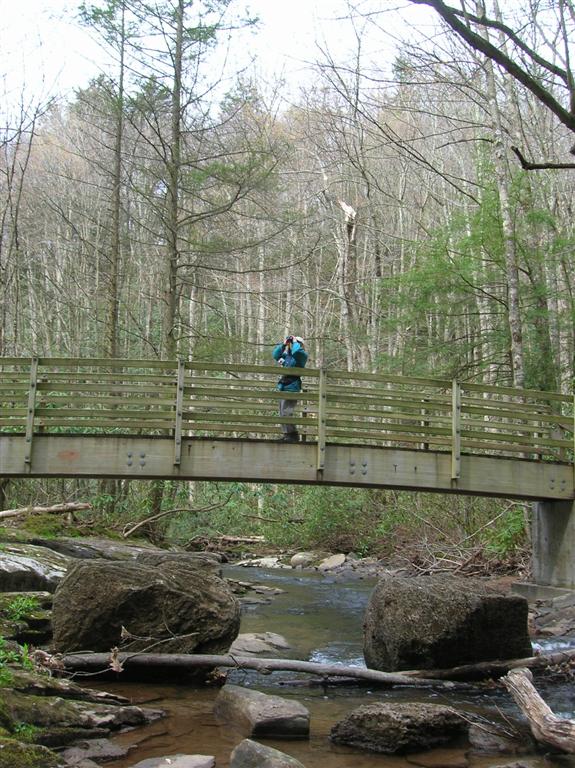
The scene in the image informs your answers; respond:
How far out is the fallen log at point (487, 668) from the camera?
7.12 m

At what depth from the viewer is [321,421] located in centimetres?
1116

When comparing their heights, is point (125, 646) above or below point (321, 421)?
below

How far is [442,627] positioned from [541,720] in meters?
2.02

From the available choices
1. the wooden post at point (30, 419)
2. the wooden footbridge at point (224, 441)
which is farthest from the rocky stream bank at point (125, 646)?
the wooden footbridge at point (224, 441)

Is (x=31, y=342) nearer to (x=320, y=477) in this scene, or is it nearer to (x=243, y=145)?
(x=243, y=145)

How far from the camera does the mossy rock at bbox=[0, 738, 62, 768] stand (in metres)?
3.95

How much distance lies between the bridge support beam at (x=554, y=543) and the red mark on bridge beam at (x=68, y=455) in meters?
7.81

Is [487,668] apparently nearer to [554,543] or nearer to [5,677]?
[5,677]

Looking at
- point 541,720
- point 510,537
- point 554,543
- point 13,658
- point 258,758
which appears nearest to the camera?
point 258,758

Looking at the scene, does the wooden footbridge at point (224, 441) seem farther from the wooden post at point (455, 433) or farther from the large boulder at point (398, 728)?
the large boulder at point (398, 728)

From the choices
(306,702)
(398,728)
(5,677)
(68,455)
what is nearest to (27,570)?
(68,455)

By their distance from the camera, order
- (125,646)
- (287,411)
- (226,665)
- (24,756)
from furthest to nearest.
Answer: (287,411) → (125,646) → (226,665) → (24,756)

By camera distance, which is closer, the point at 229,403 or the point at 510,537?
the point at 229,403

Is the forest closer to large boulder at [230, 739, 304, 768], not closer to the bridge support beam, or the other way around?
the bridge support beam
